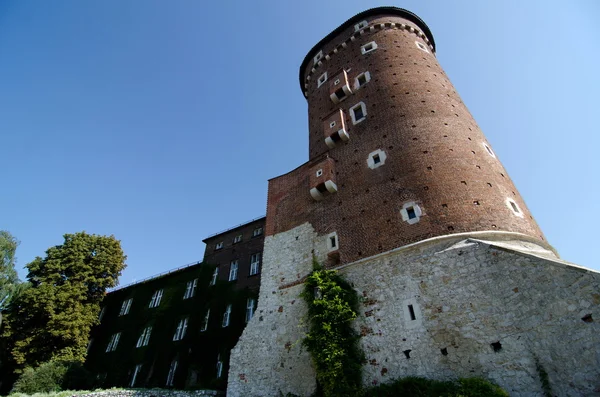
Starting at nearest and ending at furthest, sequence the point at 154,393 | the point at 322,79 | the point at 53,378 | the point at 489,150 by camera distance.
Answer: the point at 154,393
the point at 489,150
the point at 53,378
the point at 322,79

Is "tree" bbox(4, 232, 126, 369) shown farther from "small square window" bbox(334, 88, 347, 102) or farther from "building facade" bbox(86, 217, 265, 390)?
"small square window" bbox(334, 88, 347, 102)

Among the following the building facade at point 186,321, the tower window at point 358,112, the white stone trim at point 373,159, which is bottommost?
the building facade at point 186,321

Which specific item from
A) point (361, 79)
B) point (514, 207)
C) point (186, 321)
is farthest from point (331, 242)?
point (186, 321)

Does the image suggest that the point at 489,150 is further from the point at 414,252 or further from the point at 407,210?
the point at 414,252

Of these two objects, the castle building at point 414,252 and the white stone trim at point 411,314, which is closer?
the castle building at point 414,252

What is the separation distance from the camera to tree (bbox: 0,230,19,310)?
24.6 m

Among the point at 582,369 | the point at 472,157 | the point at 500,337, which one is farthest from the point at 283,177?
the point at 582,369

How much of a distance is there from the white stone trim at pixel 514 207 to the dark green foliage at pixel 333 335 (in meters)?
7.66

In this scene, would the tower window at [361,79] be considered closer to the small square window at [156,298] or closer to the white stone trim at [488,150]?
the white stone trim at [488,150]

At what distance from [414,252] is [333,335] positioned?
452 centimetres

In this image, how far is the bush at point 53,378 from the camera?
20859mm

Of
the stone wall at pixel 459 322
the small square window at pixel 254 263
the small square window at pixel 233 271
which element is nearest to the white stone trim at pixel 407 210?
the stone wall at pixel 459 322

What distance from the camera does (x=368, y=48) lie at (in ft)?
78.8

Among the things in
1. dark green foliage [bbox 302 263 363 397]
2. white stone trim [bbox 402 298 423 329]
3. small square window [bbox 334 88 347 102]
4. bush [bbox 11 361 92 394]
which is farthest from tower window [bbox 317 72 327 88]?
bush [bbox 11 361 92 394]
